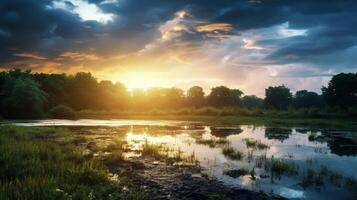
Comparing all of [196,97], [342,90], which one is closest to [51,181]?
[342,90]

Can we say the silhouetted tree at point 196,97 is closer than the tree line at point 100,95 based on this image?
No

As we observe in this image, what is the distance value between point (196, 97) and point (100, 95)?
61.0 metres

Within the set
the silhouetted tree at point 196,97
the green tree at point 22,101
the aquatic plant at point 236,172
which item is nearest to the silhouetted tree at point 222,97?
the silhouetted tree at point 196,97

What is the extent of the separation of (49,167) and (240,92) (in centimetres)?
18435

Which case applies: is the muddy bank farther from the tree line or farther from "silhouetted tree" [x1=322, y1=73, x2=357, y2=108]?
"silhouetted tree" [x1=322, y1=73, x2=357, y2=108]

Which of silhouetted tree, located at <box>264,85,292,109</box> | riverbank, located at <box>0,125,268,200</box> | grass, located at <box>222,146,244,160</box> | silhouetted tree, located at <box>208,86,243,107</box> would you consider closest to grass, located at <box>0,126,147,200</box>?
riverbank, located at <box>0,125,268,200</box>

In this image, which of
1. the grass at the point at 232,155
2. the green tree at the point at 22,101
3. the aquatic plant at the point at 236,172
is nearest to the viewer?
the aquatic plant at the point at 236,172

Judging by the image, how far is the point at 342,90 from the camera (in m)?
111

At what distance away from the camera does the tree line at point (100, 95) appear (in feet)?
335

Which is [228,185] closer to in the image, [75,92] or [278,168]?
[278,168]

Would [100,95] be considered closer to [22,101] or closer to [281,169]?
[22,101]

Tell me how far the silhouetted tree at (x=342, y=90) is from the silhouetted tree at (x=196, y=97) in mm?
77733

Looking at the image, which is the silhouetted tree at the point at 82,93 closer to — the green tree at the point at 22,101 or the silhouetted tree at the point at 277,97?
the green tree at the point at 22,101

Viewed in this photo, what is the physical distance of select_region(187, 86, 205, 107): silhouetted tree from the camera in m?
184
